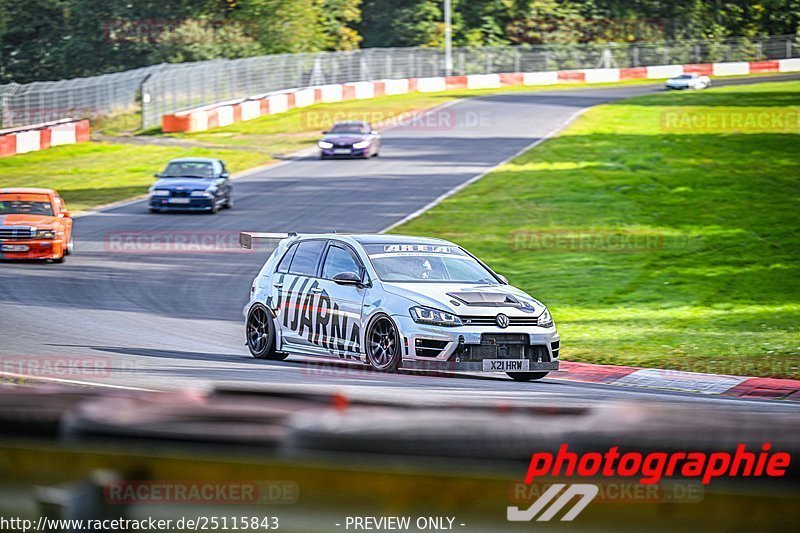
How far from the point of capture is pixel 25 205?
23.6m

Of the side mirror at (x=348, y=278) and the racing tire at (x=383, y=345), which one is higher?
the side mirror at (x=348, y=278)

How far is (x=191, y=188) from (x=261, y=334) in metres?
17.6

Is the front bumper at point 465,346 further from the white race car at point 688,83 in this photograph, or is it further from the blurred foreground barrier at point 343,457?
the white race car at point 688,83

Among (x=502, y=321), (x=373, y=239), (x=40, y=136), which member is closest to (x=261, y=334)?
(x=373, y=239)

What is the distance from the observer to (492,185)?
35.8m

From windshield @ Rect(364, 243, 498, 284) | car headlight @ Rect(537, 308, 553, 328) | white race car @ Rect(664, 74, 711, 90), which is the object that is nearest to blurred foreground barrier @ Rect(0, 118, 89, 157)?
windshield @ Rect(364, 243, 498, 284)

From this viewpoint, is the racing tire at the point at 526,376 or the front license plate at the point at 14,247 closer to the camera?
the racing tire at the point at 526,376

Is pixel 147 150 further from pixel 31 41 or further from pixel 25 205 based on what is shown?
pixel 31 41

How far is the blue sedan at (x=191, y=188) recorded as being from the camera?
30781mm

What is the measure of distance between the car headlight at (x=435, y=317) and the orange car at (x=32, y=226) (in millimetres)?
13206

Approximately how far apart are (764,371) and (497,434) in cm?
1121

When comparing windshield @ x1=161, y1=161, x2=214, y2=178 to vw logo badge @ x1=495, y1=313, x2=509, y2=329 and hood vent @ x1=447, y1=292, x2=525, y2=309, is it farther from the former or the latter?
vw logo badge @ x1=495, y1=313, x2=509, y2=329

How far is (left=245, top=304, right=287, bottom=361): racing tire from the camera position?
1365cm

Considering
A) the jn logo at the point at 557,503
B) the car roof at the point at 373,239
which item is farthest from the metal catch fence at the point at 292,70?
the jn logo at the point at 557,503
